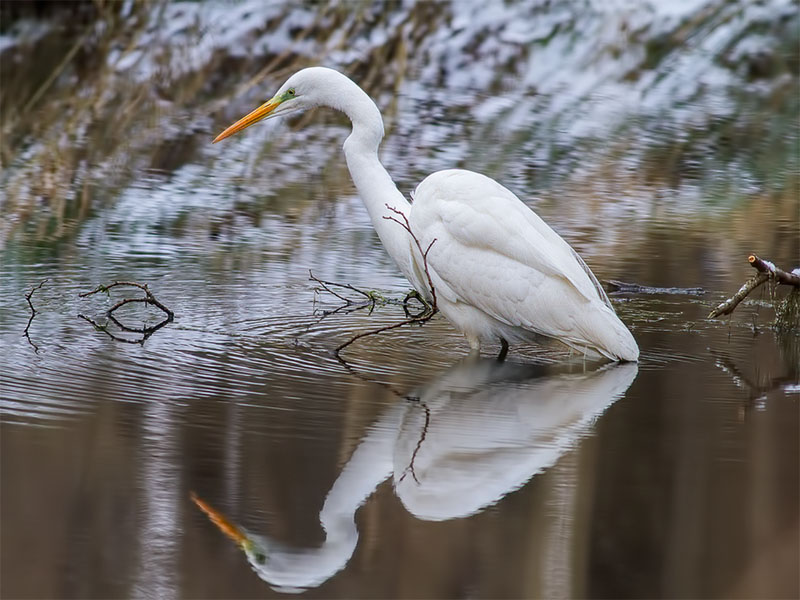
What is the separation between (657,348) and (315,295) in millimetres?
1843

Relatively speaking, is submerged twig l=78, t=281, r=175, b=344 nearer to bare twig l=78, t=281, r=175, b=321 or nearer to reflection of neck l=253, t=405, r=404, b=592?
bare twig l=78, t=281, r=175, b=321

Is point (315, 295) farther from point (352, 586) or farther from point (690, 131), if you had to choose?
point (690, 131)

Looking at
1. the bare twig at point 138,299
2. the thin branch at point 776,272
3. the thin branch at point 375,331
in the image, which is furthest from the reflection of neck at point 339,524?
the thin branch at point 776,272

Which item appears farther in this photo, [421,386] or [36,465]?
[421,386]

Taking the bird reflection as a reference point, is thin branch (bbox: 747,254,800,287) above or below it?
above

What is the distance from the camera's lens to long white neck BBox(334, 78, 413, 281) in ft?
20.6

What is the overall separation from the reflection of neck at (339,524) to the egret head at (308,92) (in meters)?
2.22

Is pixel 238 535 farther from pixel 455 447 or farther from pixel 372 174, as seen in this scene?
pixel 372 174

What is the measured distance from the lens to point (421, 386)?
18.1 feet

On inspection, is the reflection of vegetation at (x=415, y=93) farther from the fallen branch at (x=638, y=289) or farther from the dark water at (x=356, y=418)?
the fallen branch at (x=638, y=289)

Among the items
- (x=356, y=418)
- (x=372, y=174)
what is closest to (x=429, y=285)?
(x=372, y=174)

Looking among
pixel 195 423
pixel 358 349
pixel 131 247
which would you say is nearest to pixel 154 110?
pixel 131 247

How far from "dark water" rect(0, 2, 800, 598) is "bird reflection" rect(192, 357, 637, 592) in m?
0.01

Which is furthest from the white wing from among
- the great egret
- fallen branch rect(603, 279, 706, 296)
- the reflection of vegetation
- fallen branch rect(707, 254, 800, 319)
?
the reflection of vegetation
